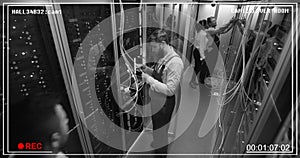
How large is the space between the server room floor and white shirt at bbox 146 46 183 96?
1.49 feet

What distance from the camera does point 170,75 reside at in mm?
1321

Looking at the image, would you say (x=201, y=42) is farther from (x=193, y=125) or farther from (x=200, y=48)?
(x=193, y=125)

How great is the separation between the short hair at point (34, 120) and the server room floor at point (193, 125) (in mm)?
935

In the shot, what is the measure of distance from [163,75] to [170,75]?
0.06 metres

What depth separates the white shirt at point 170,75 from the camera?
131 centimetres

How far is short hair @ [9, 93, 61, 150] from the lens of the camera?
78 cm

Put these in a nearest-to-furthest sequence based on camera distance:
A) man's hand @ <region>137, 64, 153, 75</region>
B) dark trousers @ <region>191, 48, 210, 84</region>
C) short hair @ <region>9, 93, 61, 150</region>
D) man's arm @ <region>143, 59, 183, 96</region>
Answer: short hair @ <region>9, 93, 61, 150</region>
man's arm @ <region>143, 59, 183, 96</region>
man's hand @ <region>137, 64, 153, 75</region>
dark trousers @ <region>191, 48, 210, 84</region>

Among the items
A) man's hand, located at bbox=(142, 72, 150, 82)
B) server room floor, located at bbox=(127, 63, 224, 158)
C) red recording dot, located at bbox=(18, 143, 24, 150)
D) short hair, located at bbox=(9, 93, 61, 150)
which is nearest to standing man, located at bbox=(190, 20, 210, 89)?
server room floor, located at bbox=(127, 63, 224, 158)

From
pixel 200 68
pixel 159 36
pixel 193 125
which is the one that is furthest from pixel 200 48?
pixel 159 36

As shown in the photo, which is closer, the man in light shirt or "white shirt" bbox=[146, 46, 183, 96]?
"white shirt" bbox=[146, 46, 183, 96]

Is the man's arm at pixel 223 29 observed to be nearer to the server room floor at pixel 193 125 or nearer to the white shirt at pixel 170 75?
the server room floor at pixel 193 125

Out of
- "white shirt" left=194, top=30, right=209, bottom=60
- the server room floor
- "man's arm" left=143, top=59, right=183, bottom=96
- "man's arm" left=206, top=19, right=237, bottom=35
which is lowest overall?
the server room floor

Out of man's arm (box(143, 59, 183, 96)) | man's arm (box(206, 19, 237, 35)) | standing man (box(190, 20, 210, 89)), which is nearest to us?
man's arm (box(143, 59, 183, 96))

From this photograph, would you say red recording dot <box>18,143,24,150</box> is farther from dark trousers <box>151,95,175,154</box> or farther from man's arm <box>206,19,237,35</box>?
man's arm <box>206,19,237,35</box>
